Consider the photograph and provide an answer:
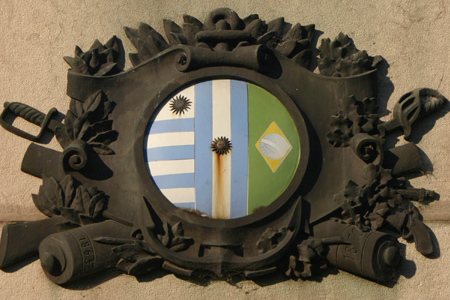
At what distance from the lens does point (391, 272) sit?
547 centimetres

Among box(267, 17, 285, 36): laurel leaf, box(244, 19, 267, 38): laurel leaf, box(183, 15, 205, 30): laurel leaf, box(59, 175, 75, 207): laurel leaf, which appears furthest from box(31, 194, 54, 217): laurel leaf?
box(267, 17, 285, 36): laurel leaf

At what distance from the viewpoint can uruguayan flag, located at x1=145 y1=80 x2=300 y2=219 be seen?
219 inches

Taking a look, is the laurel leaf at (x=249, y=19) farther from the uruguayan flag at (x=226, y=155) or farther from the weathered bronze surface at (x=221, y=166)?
the uruguayan flag at (x=226, y=155)

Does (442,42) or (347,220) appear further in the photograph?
(442,42)

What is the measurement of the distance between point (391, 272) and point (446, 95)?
50.8 inches

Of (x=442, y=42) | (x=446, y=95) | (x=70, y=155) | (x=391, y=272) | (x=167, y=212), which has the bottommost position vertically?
(x=391, y=272)

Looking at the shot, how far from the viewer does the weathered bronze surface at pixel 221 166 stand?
17.9 feet

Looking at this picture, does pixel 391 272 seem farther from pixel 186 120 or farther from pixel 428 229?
pixel 186 120

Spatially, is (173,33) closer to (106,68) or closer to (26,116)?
(106,68)

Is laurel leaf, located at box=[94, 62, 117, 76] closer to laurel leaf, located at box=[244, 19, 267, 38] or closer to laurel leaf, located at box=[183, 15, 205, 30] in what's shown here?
laurel leaf, located at box=[183, 15, 205, 30]

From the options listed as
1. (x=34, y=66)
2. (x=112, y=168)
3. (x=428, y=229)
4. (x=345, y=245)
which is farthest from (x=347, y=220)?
(x=34, y=66)

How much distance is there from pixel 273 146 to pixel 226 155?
31 cm

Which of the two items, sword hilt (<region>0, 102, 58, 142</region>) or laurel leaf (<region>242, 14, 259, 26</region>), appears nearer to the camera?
sword hilt (<region>0, 102, 58, 142</region>)

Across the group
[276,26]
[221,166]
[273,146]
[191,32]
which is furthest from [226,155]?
[276,26]
